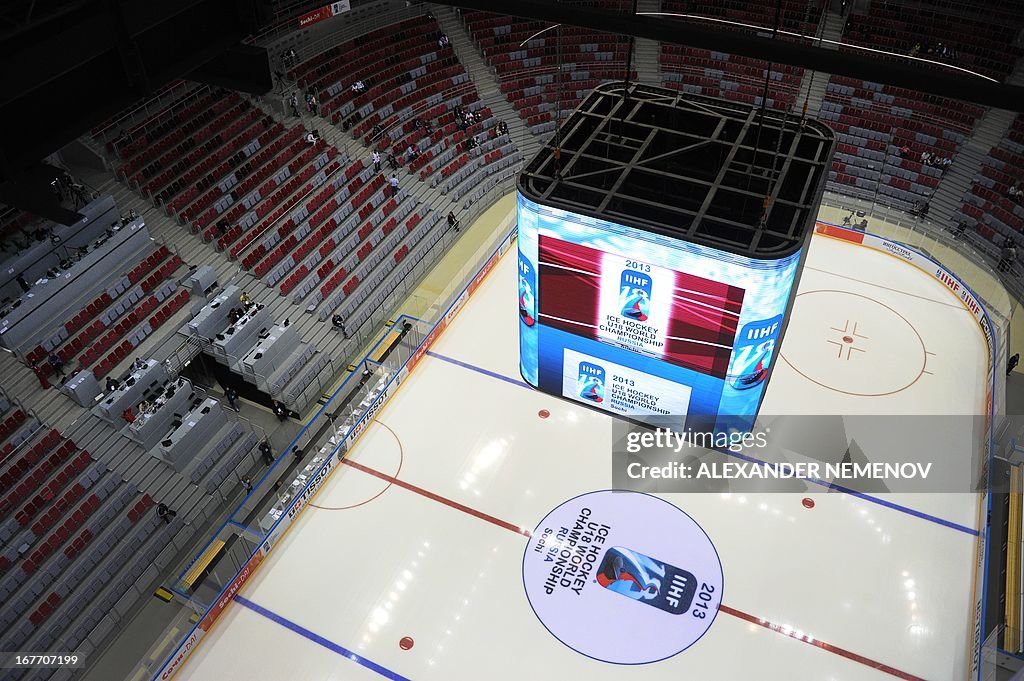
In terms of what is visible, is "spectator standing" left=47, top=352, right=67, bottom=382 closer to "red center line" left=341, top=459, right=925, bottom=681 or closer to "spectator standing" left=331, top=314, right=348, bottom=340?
"spectator standing" left=331, top=314, right=348, bottom=340

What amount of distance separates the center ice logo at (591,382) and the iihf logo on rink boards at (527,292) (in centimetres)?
106

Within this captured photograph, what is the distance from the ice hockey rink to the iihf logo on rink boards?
209 inches

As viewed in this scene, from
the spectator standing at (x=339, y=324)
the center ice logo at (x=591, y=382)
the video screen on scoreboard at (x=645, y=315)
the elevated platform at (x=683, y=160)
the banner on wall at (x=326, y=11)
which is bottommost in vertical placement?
the spectator standing at (x=339, y=324)

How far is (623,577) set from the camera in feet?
46.1

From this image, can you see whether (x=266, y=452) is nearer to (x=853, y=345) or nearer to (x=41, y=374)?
(x=41, y=374)

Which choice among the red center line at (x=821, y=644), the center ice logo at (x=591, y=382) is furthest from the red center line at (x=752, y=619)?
the center ice logo at (x=591, y=382)

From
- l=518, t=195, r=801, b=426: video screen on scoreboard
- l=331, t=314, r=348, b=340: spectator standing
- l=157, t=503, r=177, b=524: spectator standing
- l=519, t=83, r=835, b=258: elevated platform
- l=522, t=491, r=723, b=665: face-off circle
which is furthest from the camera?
l=331, t=314, r=348, b=340: spectator standing

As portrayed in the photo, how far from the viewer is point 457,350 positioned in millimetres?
18938

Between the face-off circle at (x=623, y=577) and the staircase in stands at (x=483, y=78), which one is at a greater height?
the staircase in stands at (x=483, y=78)

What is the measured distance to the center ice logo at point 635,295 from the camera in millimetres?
9922

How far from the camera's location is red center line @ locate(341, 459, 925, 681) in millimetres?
12650

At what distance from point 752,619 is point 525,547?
427 cm

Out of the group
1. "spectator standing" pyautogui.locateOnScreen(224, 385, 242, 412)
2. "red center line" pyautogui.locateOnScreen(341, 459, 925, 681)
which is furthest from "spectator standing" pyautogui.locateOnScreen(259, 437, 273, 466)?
"red center line" pyautogui.locateOnScreen(341, 459, 925, 681)

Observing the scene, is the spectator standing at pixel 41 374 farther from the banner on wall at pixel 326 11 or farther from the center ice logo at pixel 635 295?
the banner on wall at pixel 326 11
